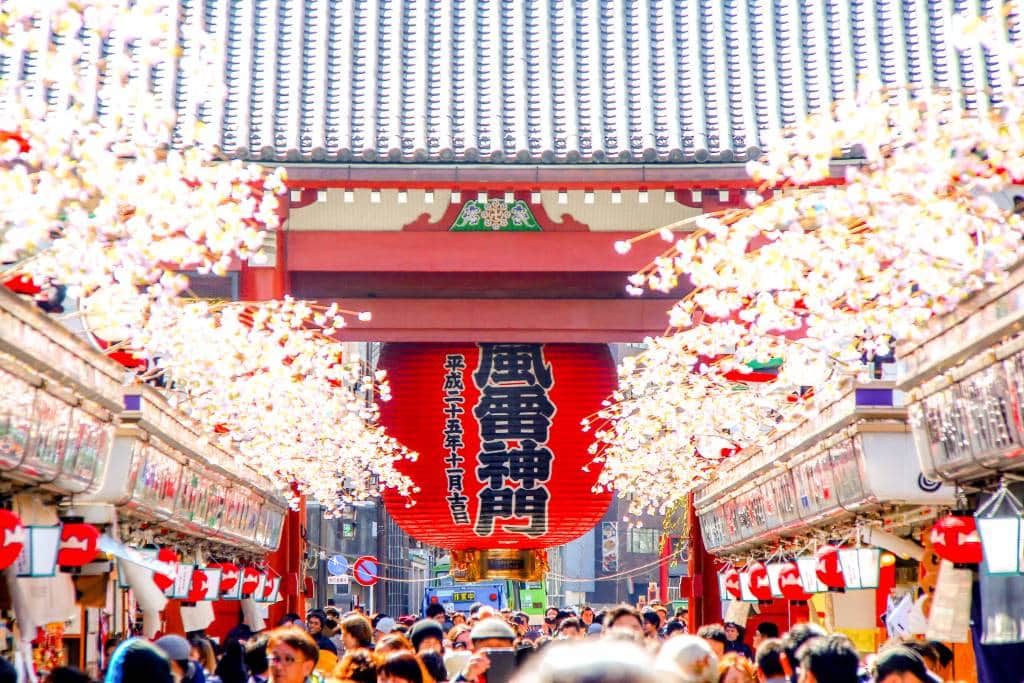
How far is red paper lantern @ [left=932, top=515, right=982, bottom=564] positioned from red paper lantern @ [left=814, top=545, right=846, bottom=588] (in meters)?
2.80

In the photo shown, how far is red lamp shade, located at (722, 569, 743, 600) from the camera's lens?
64.5 ft

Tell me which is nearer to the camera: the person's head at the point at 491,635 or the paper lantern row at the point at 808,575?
the person's head at the point at 491,635

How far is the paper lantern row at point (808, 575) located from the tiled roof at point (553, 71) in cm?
482

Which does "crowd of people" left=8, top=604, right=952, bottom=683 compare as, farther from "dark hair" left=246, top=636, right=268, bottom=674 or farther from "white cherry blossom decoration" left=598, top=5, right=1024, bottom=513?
"white cherry blossom decoration" left=598, top=5, right=1024, bottom=513

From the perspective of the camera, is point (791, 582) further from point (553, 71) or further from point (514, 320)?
point (553, 71)

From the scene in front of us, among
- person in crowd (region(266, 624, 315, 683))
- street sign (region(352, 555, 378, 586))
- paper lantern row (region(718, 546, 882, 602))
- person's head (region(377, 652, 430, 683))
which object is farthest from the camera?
street sign (region(352, 555, 378, 586))

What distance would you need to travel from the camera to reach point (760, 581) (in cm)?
1758

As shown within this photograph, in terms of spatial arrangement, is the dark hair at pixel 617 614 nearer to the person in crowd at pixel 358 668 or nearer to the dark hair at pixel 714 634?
the dark hair at pixel 714 634

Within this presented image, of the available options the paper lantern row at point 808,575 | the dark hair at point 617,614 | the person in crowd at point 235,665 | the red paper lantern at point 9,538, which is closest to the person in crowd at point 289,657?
the person in crowd at point 235,665

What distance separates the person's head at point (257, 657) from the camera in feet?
29.8

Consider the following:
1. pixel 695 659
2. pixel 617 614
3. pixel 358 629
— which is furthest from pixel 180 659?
pixel 617 614

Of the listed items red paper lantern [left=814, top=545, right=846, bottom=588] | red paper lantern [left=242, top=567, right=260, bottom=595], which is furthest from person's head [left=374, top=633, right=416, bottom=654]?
red paper lantern [left=242, top=567, right=260, bottom=595]

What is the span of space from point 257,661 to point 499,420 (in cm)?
1141

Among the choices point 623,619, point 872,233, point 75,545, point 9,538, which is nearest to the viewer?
point 872,233
